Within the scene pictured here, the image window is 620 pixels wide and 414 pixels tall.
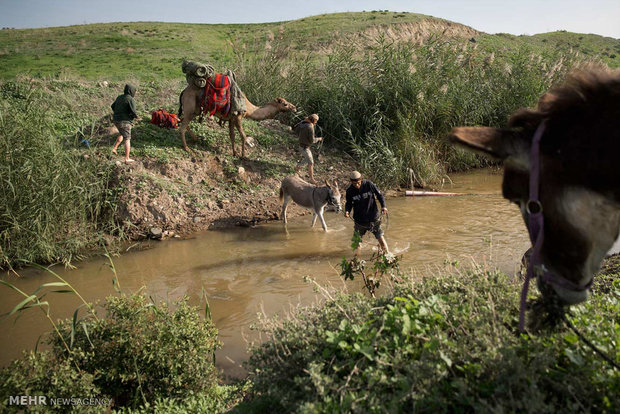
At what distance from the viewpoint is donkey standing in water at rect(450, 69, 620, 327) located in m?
1.70

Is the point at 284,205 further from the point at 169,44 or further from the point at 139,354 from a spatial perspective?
the point at 169,44

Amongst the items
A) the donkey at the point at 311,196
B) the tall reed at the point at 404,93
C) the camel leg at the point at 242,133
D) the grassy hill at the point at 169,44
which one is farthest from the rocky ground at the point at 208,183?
the grassy hill at the point at 169,44

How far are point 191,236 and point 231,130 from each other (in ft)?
12.7

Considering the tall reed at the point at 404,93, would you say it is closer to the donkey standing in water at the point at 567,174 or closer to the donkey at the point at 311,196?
the donkey at the point at 311,196

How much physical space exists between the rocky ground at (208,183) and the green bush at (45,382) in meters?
6.01

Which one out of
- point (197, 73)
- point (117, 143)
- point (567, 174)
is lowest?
point (117, 143)

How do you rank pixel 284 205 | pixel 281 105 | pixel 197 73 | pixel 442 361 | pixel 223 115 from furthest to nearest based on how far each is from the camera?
pixel 281 105 < pixel 223 115 < pixel 197 73 < pixel 284 205 < pixel 442 361

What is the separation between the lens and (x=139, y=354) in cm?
351

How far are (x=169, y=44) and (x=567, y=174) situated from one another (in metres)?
40.0

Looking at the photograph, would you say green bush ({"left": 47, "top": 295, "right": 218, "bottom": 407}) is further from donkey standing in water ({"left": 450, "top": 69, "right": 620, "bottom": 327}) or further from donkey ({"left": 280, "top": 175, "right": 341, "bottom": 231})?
donkey ({"left": 280, "top": 175, "right": 341, "bottom": 231})

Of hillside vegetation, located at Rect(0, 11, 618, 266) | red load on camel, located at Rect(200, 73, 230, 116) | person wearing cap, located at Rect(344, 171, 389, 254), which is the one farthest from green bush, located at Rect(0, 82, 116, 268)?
person wearing cap, located at Rect(344, 171, 389, 254)

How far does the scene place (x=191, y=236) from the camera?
9430mm

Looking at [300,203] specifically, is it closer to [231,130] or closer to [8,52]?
[231,130]

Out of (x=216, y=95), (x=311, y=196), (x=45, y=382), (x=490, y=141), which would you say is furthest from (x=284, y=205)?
(x=490, y=141)
